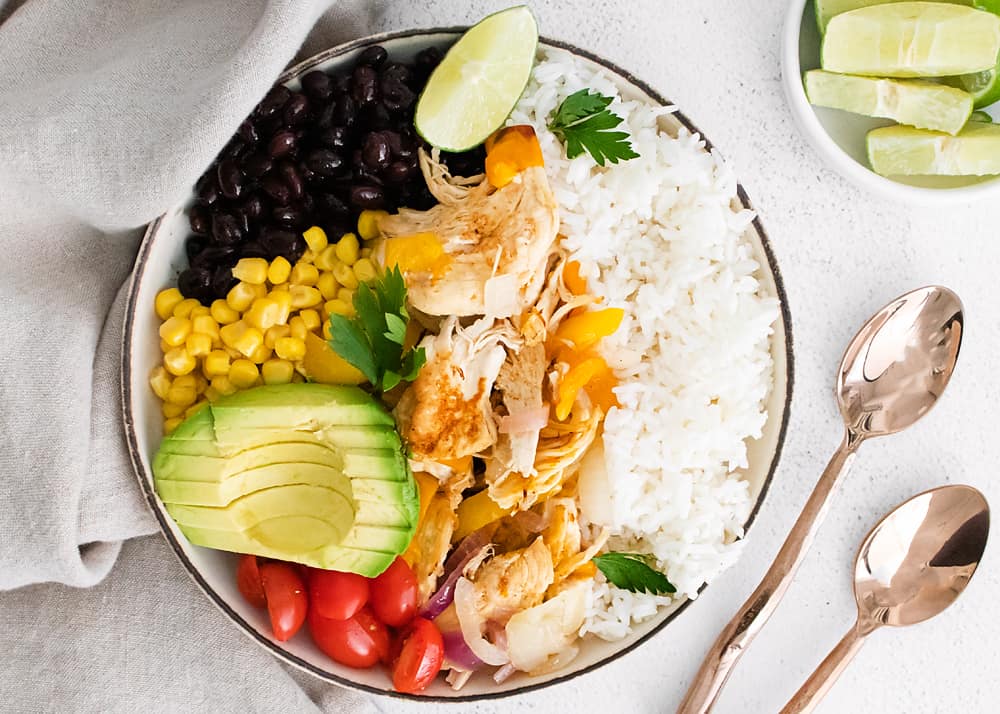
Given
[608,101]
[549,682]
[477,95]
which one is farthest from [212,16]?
[549,682]

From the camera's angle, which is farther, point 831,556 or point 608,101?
point 831,556

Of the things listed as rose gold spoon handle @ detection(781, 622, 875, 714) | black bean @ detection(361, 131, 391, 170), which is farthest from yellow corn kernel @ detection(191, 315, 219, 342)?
rose gold spoon handle @ detection(781, 622, 875, 714)

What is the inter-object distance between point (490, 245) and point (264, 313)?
577 millimetres

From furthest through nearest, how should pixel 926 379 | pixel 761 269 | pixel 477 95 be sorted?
pixel 926 379
pixel 761 269
pixel 477 95

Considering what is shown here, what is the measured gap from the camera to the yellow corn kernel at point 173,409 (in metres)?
2.15

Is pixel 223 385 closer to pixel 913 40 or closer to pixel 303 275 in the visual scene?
pixel 303 275

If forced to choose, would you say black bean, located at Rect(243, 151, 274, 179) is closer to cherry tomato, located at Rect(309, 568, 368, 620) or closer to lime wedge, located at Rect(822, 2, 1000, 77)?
cherry tomato, located at Rect(309, 568, 368, 620)

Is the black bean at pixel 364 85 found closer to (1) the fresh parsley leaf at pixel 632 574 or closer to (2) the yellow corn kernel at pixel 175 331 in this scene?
(2) the yellow corn kernel at pixel 175 331

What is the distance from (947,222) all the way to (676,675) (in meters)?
1.59

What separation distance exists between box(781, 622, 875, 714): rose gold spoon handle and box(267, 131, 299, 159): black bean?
2.08 meters

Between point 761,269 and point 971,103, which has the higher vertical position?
point 971,103

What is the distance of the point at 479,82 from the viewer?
6.69 feet

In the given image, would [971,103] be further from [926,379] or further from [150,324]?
[150,324]

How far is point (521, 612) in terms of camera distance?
2.15m
